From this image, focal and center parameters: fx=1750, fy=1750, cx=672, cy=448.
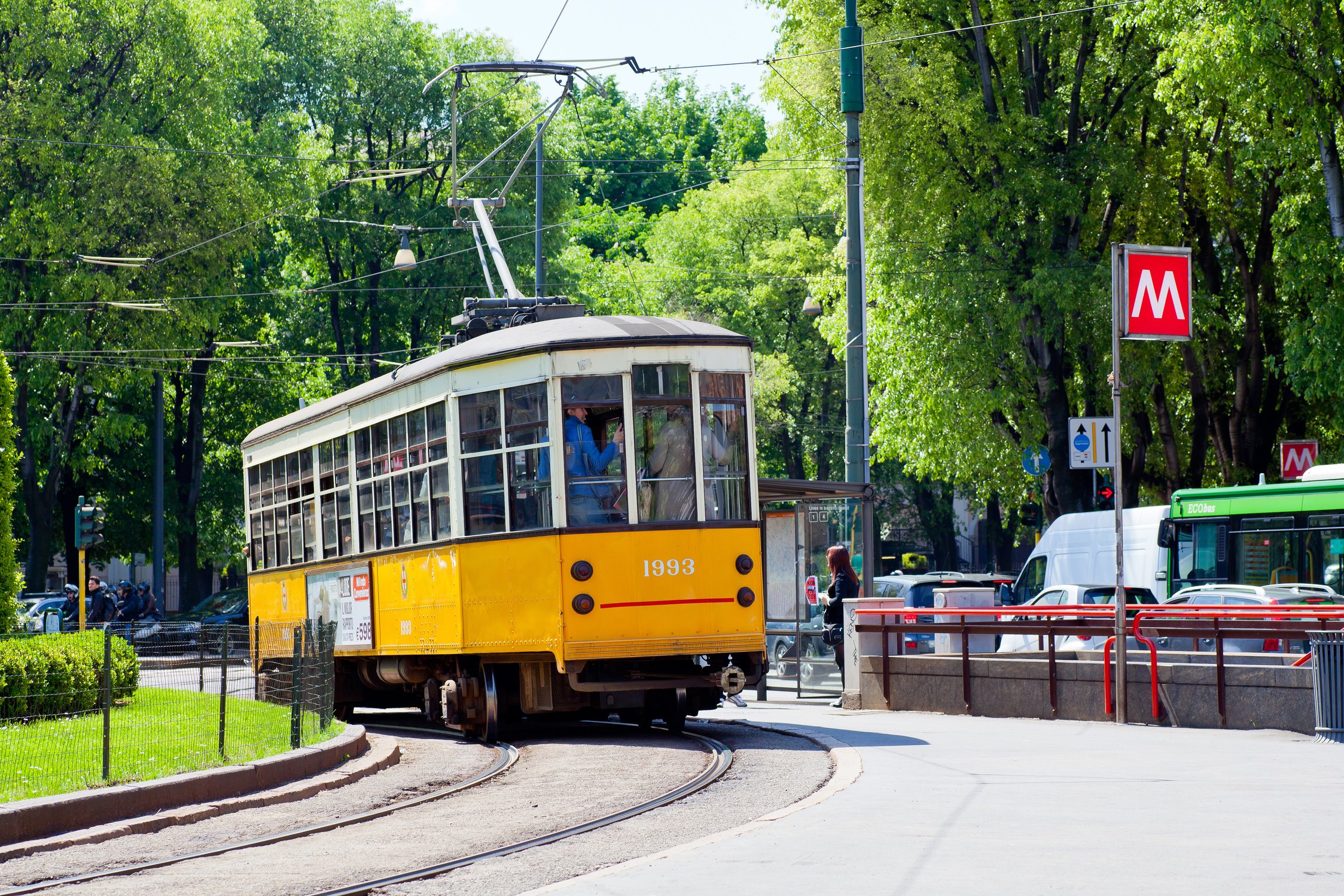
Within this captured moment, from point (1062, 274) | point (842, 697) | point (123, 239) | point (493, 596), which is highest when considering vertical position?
point (123, 239)

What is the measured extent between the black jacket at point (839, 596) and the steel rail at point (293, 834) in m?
4.84

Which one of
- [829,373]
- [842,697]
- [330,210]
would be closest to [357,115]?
[330,210]

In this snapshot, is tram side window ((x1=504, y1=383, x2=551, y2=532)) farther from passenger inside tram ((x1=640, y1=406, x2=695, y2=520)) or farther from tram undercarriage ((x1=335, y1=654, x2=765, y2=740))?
tram undercarriage ((x1=335, y1=654, x2=765, y2=740))

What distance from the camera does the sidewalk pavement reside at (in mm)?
7383

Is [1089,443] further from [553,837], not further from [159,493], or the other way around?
[159,493]

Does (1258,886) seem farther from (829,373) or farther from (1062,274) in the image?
(829,373)

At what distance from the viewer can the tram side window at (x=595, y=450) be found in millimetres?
14211

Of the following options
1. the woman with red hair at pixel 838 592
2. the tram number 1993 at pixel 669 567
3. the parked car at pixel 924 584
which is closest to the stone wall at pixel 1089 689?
the woman with red hair at pixel 838 592

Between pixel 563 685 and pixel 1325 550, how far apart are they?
1407cm

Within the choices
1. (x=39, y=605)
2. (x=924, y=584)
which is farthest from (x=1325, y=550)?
(x=39, y=605)

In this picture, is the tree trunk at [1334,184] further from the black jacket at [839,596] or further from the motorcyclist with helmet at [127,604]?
the motorcyclist with helmet at [127,604]

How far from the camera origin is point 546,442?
46.9 ft

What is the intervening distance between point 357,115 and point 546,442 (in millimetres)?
33858

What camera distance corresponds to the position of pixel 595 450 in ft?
47.0
